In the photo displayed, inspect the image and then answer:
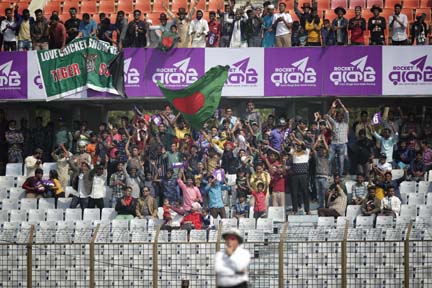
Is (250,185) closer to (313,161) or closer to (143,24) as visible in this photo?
(313,161)

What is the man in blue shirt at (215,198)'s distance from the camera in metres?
30.1

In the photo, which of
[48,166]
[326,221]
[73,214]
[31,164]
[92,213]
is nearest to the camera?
[326,221]

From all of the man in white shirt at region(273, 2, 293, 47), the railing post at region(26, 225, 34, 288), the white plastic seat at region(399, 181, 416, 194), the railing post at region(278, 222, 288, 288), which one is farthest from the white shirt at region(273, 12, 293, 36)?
the railing post at region(26, 225, 34, 288)

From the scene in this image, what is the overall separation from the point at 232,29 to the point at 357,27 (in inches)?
114

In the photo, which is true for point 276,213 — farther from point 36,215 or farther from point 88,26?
point 88,26

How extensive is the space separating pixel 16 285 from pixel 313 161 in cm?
762

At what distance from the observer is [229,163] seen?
31.4 m

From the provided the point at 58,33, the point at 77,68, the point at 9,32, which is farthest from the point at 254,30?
the point at 9,32

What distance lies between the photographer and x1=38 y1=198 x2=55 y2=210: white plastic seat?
102 feet

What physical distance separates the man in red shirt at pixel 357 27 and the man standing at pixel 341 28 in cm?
13

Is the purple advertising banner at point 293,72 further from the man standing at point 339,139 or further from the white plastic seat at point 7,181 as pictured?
the white plastic seat at point 7,181

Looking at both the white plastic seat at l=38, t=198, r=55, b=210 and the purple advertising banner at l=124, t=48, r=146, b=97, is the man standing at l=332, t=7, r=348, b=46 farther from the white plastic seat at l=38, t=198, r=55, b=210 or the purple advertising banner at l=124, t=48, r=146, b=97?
the white plastic seat at l=38, t=198, r=55, b=210

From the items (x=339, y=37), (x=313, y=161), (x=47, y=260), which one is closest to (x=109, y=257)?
(x=47, y=260)

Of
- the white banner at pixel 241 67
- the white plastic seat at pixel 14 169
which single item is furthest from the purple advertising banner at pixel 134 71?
the white plastic seat at pixel 14 169
